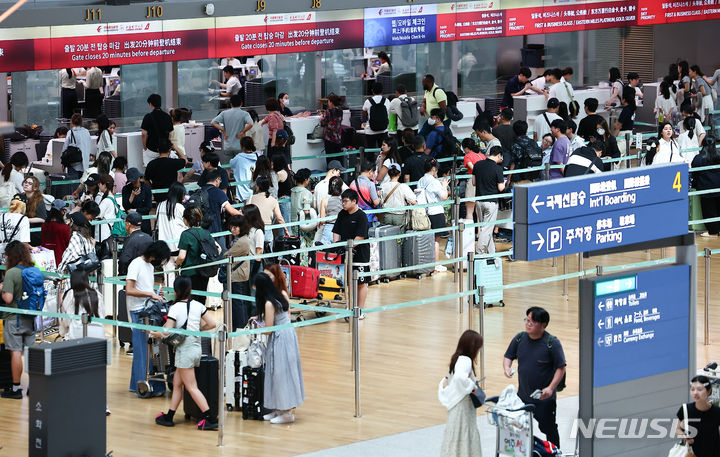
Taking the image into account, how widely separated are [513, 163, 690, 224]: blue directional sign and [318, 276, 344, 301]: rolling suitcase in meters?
5.45

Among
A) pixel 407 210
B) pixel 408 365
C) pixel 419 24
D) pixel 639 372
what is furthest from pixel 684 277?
pixel 419 24

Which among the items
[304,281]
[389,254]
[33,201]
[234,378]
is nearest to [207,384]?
[234,378]

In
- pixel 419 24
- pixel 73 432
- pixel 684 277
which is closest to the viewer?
pixel 73 432

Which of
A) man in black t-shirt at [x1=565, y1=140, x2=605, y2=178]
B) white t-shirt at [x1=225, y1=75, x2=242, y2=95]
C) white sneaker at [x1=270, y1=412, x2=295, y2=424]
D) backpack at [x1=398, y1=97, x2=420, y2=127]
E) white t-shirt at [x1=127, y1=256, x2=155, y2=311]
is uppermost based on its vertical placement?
white t-shirt at [x1=225, y1=75, x2=242, y2=95]

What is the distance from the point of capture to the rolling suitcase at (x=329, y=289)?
584 inches

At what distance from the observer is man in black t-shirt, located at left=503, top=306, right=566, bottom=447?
394 inches

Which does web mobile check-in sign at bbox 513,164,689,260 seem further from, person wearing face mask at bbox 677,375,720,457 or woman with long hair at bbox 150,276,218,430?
woman with long hair at bbox 150,276,218,430

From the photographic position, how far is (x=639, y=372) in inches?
395

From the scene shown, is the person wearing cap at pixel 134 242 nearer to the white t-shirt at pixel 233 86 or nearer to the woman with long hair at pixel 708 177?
the white t-shirt at pixel 233 86

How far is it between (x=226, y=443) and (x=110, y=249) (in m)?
5.23

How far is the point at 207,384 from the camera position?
11430mm

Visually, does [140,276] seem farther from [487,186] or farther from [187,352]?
[487,186]

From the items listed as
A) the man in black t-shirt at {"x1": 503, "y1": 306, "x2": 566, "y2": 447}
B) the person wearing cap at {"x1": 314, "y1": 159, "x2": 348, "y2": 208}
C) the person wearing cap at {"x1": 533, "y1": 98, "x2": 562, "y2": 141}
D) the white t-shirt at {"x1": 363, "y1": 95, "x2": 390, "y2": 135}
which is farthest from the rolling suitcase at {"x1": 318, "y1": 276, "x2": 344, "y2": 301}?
the white t-shirt at {"x1": 363, "y1": 95, "x2": 390, "y2": 135}

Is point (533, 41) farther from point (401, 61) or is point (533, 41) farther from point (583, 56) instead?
point (401, 61)
